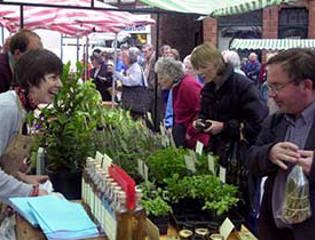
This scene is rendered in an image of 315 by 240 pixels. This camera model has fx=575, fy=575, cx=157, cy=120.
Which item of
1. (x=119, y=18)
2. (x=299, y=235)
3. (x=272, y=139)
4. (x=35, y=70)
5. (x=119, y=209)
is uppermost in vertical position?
(x=119, y=18)

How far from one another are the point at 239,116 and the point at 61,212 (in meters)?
1.83

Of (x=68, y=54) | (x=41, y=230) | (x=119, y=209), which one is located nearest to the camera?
(x=119, y=209)

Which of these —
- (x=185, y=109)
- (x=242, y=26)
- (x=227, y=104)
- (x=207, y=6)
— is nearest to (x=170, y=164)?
(x=227, y=104)

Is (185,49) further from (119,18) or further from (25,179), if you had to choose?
(25,179)

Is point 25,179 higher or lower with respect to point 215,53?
lower

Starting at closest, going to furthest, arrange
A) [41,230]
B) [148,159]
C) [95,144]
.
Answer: [41,230], [148,159], [95,144]

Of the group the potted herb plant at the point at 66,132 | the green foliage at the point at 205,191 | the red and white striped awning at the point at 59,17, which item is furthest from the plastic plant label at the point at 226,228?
the red and white striped awning at the point at 59,17

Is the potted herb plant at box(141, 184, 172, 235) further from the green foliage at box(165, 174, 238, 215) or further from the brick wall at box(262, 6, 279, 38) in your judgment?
the brick wall at box(262, 6, 279, 38)

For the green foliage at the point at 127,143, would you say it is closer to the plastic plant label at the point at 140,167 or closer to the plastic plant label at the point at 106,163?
the plastic plant label at the point at 140,167

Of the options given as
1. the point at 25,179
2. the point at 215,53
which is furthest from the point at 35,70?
the point at 215,53

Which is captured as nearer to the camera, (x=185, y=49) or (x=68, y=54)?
(x=185, y=49)

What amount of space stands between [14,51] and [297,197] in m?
2.52

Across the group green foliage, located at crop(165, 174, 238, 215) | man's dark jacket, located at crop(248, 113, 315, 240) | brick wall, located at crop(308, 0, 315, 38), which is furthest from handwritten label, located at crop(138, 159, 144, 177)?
brick wall, located at crop(308, 0, 315, 38)

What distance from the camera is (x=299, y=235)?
2021 millimetres
